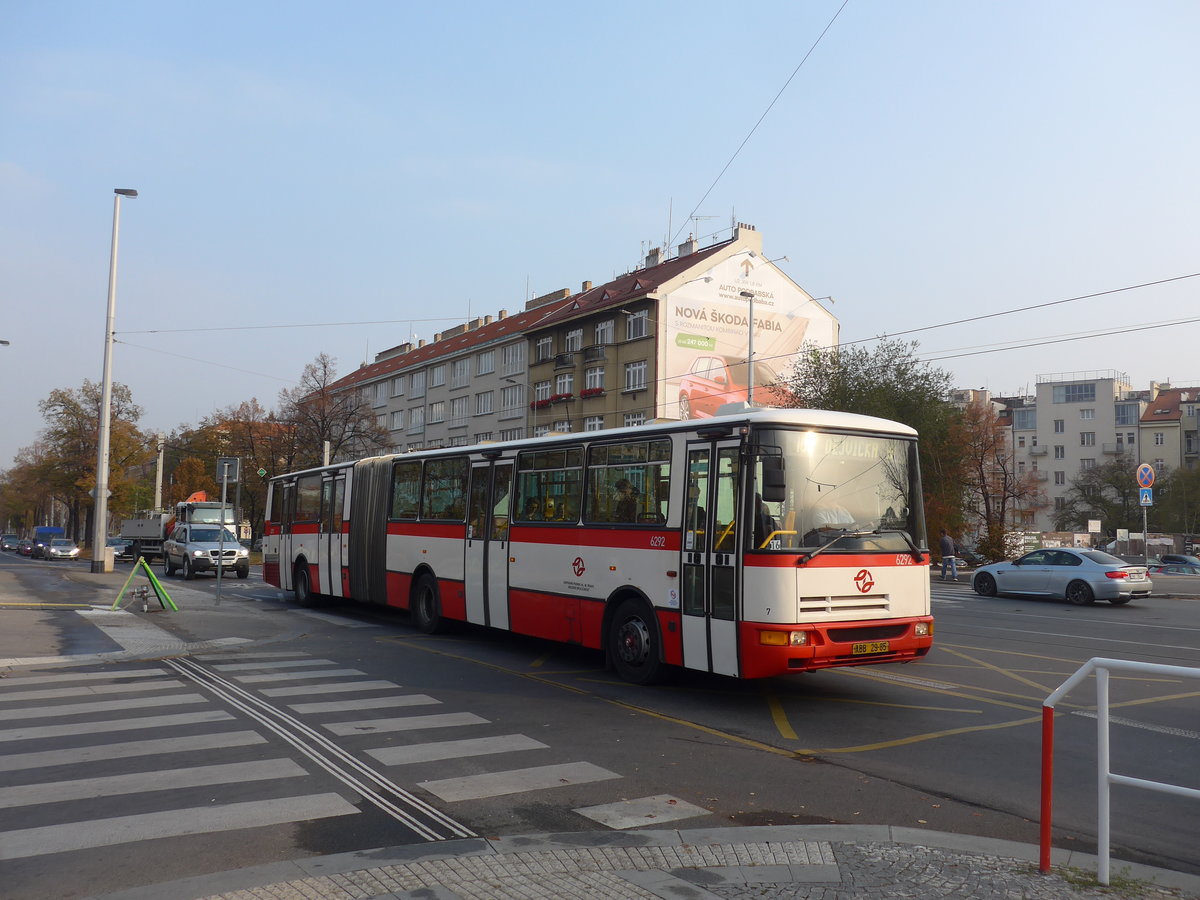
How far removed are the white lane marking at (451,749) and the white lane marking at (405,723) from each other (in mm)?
654

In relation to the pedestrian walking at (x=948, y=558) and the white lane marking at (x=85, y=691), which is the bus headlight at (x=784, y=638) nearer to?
the white lane marking at (x=85, y=691)

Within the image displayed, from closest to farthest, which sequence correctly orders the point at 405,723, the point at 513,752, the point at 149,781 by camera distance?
the point at 149,781 < the point at 513,752 < the point at 405,723

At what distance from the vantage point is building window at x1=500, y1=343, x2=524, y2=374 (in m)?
65.1

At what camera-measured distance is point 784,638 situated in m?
9.36

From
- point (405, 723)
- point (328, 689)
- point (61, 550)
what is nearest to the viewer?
point (405, 723)

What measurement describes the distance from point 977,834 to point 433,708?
17.8 ft

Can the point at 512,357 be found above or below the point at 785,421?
above

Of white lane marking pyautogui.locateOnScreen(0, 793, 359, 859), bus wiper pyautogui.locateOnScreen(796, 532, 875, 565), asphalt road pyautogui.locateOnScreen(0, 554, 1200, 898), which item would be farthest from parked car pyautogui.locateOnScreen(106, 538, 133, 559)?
white lane marking pyautogui.locateOnScreen(0, 793, 359, 859)

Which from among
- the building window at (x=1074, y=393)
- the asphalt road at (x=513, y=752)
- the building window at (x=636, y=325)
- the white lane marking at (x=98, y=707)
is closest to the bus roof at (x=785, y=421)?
the asphalt road at (x=513, y=752)

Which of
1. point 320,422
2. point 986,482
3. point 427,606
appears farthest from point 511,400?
point 427,606

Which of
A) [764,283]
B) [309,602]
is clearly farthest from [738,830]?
[764,283]

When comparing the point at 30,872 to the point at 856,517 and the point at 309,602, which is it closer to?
the point at 856,517

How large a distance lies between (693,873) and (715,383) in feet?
162

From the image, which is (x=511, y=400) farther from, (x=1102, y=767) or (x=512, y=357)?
(x=1102, y=767)
